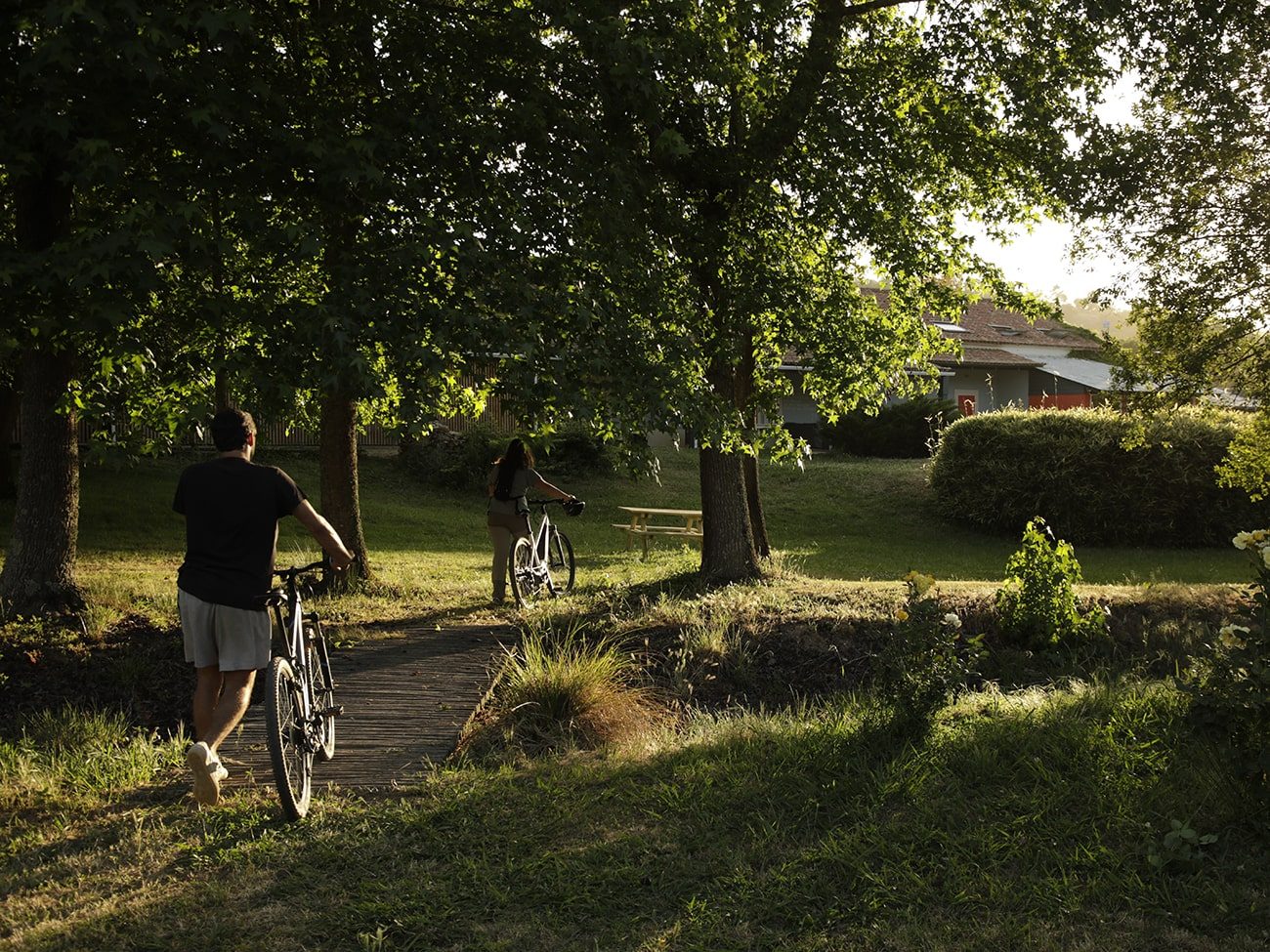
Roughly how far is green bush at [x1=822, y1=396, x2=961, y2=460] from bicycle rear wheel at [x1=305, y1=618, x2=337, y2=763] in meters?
26.3

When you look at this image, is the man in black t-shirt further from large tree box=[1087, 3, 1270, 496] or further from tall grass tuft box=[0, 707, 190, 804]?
large tree box=[1087, 3, 1270, 496]

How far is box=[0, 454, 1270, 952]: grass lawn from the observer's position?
4.51 meters

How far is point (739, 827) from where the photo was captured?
17.9 ft

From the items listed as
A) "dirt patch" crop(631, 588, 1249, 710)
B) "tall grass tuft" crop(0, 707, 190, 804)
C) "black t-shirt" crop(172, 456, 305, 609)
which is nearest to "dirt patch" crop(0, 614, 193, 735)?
"tall grass tuft" crop(0, 707, 190, 804)

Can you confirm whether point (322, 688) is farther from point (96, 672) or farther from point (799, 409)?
point (799, 409)

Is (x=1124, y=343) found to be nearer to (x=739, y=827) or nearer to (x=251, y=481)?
(x=739, y=827)

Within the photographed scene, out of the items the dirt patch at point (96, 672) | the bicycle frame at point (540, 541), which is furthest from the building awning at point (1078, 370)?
the dirt patch at point (96, 672)

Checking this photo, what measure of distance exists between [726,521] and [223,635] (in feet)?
27.5

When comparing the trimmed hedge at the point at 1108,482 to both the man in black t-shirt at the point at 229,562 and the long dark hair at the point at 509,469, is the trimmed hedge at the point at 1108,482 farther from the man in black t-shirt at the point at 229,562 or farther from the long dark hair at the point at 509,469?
the man in black t-shirt at the point at 229,562

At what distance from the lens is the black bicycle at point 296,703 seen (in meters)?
5.53

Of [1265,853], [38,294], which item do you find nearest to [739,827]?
[1265,853]

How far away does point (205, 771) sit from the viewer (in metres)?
5.46

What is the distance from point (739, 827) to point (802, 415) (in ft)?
113

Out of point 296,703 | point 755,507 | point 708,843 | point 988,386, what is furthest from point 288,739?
point 988,386
